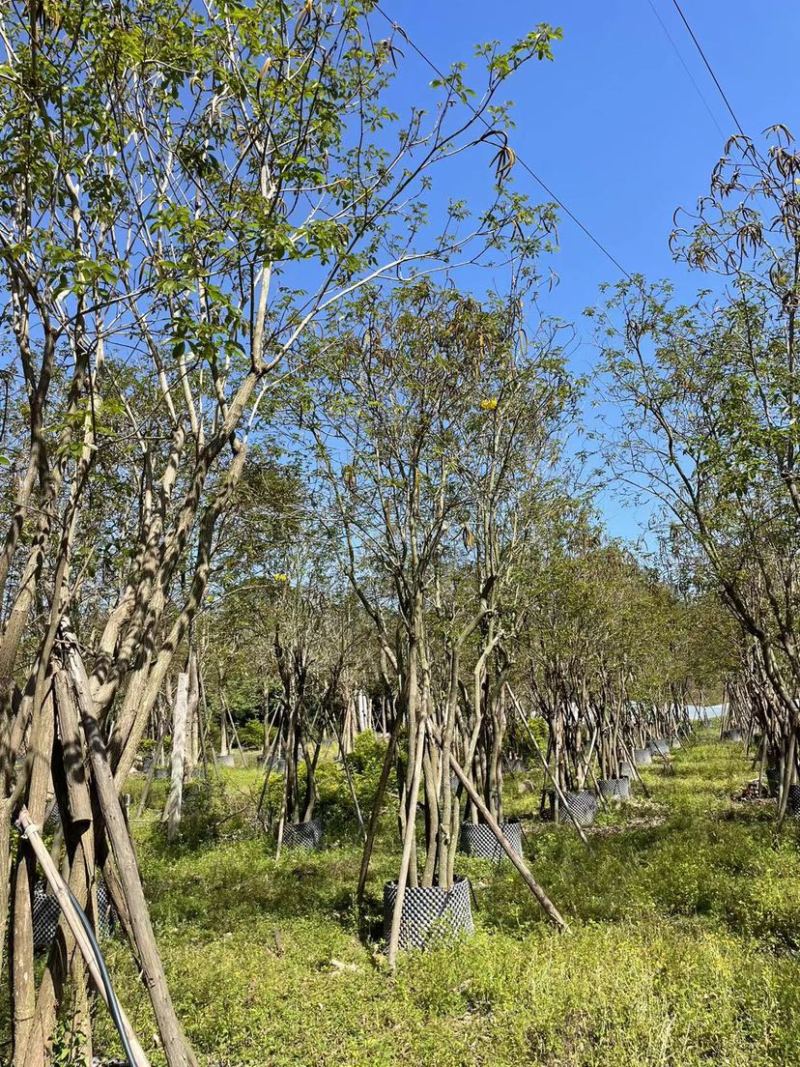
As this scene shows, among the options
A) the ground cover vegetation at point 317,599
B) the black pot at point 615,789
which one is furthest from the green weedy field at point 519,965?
the black pot at point 615,789

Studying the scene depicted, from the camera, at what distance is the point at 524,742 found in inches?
957

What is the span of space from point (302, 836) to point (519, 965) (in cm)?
727

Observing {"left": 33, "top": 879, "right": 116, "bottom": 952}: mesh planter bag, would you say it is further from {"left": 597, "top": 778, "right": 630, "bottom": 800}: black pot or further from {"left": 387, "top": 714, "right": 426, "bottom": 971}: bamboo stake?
{"left": 597, "top": 778, "right": 630, "bottom": 800}: black pot

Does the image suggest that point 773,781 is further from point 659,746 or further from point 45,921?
point 45,921

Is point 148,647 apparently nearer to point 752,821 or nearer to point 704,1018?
point 704,1018

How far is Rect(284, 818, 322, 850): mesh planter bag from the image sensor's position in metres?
12.5

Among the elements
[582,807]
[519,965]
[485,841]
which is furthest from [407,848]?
[582,807]

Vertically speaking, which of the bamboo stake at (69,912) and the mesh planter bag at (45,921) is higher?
the bamboo stake at (69,912)

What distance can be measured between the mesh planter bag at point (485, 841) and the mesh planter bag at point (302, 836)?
8.54 ft

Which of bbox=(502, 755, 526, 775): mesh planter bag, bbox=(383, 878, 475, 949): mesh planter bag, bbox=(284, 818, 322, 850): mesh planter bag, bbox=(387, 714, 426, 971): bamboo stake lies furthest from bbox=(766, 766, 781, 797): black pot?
bbox=(387, 714, 426, 971): bamboo stake

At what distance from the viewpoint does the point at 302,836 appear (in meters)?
12.5

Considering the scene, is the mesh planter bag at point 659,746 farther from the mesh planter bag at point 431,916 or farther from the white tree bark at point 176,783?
the mesh planter bag at point 431,916

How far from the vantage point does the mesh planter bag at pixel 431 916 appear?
683 cm

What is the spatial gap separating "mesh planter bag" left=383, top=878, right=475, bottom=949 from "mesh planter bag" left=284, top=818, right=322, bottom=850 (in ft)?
18.6
